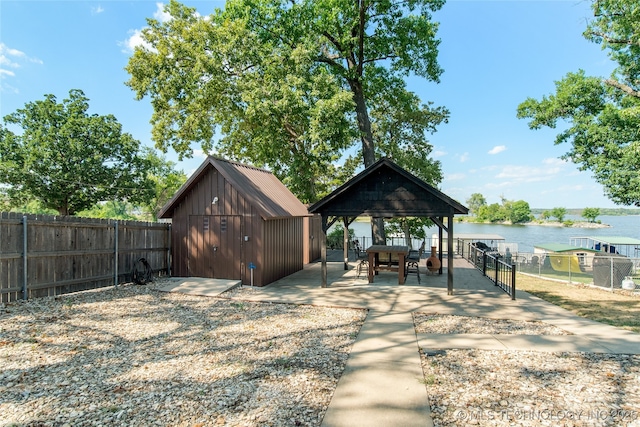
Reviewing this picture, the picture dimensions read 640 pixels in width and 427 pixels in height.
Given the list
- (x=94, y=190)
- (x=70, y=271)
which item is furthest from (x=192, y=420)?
(x=94, y=190)

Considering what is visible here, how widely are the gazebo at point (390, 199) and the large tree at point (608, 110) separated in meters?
11.6

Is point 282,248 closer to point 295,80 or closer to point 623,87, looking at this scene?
point 295,80

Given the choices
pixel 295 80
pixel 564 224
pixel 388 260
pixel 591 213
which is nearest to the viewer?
pixel 388 260

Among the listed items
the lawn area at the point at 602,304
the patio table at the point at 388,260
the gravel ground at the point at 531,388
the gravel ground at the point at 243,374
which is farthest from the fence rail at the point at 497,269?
the gravel ground at the point at 531,388

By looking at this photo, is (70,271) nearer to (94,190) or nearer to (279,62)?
(279,62)

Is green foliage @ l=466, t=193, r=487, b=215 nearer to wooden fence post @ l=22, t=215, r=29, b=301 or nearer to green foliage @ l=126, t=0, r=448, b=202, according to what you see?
green foliage @ l=126, t=0, r=448, b=202

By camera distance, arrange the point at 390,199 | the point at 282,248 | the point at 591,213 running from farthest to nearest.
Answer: the point at 591,213 < the point at 282,248 < the point at 390,199

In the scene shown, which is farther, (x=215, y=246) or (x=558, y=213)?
(x=558, y=213)

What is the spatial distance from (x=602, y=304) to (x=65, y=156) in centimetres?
3303

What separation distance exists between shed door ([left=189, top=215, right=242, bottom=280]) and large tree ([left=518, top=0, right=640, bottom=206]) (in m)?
17.0

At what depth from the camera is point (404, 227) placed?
23.5 meters

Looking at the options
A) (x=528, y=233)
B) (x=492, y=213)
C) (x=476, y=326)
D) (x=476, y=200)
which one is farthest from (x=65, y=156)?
(x=476, y=200)

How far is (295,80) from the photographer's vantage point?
16406 mm

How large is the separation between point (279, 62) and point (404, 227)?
12981 mm
